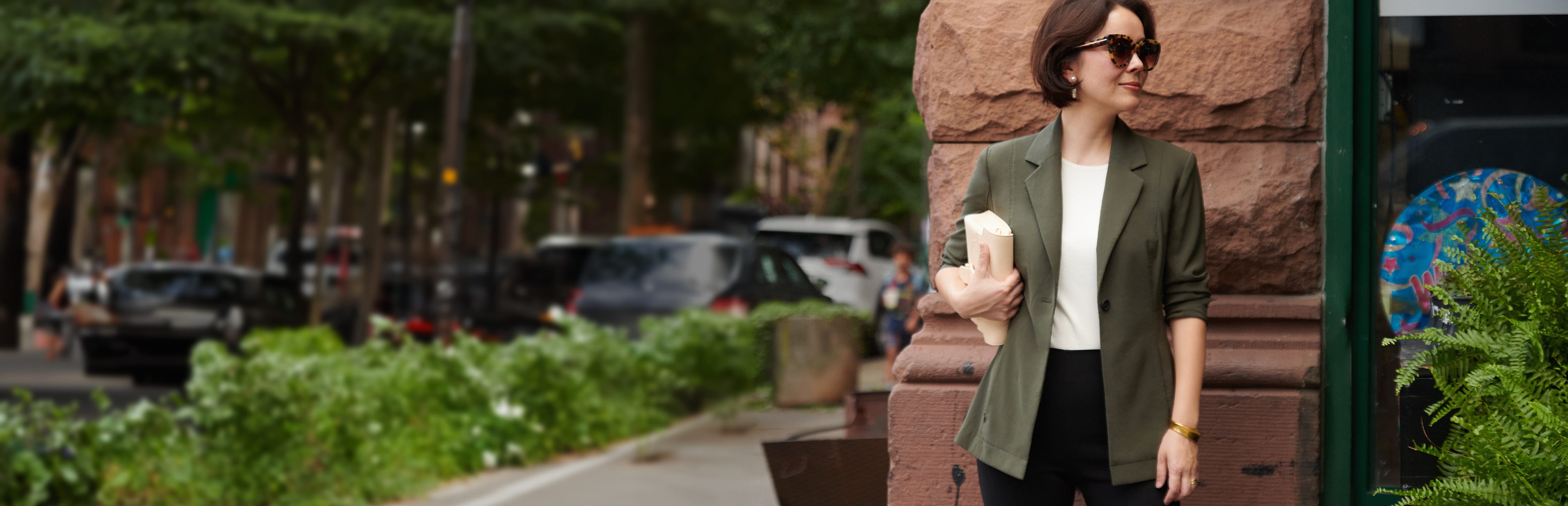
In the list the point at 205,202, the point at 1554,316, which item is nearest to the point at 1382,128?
the point at 1554,316

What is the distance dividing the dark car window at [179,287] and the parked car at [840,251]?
19.6 ft

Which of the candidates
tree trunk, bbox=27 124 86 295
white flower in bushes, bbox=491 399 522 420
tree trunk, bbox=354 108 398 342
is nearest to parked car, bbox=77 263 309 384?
tree trunk, bbox=354 108 398 342

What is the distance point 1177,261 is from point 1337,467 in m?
1.37

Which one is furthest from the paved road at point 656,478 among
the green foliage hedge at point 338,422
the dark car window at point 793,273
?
the dark car window at point 793,273

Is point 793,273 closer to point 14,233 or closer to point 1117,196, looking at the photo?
point 1117,196

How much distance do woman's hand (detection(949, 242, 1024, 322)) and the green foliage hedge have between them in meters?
5.19

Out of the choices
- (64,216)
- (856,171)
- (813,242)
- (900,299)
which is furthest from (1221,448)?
(856,171)

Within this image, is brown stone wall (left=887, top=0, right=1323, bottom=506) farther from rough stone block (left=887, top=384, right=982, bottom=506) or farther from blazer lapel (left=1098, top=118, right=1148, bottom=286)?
blazer lapel (left=1098, top=118, right=1148, bottom=286)

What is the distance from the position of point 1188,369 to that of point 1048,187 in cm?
39

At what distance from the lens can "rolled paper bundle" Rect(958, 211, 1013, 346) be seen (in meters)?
2.47

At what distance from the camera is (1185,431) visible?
242cm

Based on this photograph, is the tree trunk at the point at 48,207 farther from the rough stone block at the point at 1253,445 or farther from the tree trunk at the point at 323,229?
the rough stone block at the point at 1253,445

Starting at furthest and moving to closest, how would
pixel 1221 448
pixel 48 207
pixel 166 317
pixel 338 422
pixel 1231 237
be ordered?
pixel 48 207 → pixel 166 317 → pixel 338 422 → pixel 1231 237 → pixel 1221 448

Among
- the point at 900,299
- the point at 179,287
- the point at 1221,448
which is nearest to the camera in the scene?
the point at 1221,448
